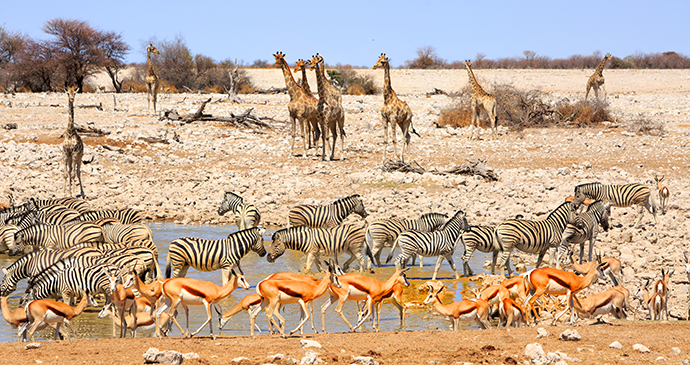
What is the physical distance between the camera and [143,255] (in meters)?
7.82

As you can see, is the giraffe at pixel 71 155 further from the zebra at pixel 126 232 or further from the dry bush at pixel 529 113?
the dry bush at pixel 529 113

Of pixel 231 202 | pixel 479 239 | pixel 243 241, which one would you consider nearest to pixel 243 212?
pixel 231 202

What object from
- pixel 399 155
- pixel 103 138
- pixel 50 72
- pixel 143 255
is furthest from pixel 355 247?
pixel 50 72

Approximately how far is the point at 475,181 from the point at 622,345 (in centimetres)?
927

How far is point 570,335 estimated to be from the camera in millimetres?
5605

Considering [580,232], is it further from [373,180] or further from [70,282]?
[70,282]

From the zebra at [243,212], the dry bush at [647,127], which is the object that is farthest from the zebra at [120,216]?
the dry bush at [647,127]

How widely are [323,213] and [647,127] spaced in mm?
13879

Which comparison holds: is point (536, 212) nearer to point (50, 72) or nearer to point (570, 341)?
point (570, 341)

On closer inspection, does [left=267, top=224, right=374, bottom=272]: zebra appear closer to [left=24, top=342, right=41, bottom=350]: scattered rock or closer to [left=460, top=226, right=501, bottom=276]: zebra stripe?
[left=460, top=226, right=501, bottom=276]: zebra stripe

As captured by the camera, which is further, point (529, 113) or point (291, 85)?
point (529, 113)

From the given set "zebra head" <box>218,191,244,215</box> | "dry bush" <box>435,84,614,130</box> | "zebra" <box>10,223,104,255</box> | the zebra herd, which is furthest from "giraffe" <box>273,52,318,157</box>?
"zebra" <box>10,223,104,255</box>

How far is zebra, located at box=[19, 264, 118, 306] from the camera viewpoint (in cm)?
726

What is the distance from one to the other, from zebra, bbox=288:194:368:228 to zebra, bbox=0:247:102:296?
3.74 metres
